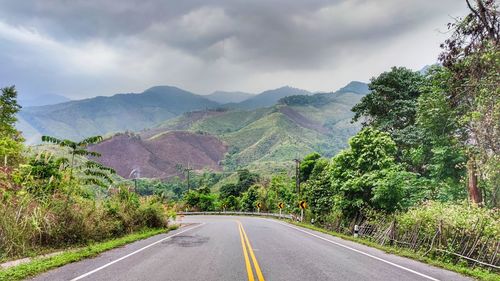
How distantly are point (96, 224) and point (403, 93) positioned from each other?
3286 centimetres

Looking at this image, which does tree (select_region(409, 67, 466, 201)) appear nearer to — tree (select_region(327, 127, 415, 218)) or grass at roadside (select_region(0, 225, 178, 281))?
tree (select_region(327, 127, 415, 218))

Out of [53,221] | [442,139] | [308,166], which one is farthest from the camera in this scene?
[308,166]

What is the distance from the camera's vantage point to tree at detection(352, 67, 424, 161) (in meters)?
36.6

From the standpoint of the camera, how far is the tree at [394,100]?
3656 cm

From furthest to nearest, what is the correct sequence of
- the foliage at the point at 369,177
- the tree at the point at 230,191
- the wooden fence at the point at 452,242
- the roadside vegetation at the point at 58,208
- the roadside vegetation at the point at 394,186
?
1. the tree at the point at 230,191
2. the foliage at the point at 369,177
3. the roadside vegetation at the point at 394,186
4. the roadside vegetation at the point at 58,208
5. the wooden fence at the point at 452,242

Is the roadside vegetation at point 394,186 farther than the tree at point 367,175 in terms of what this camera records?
No

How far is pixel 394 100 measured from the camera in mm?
37625

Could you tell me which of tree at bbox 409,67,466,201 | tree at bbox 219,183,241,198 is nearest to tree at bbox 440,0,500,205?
tree at bbox 409,67,466,201

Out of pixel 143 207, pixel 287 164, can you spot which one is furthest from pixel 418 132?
pixel 287 164

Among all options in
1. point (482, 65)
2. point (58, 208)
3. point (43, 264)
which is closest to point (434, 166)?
point (482, 65)

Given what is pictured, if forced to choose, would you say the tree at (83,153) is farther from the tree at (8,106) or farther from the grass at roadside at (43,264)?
the tree at (8,106)

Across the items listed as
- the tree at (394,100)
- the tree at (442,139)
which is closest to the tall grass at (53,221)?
the tree at (442,139)

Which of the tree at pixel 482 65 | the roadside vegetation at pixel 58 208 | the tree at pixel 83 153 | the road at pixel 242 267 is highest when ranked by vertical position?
the tree at pixel 482 65

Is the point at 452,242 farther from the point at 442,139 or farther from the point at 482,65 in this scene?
the point at 442,139
